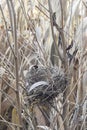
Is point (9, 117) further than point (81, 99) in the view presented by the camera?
Yes

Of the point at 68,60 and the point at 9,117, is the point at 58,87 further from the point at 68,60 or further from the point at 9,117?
the point at 9,117

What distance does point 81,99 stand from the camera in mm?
967

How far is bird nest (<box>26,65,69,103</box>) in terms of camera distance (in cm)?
73

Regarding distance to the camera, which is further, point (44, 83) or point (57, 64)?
point (57, 64)

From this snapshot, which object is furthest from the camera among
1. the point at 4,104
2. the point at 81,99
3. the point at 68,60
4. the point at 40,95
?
the point at 4,104

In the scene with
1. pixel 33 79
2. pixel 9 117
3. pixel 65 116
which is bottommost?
pixel 9 117

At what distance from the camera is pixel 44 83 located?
74 cm

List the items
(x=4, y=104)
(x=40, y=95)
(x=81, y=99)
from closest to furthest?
(x=40, y=95) → (x=81, y=99) → (x=4, y=104)

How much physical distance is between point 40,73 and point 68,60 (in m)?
0.10

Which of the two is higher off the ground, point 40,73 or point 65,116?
point 40,73

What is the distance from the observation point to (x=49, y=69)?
790mm

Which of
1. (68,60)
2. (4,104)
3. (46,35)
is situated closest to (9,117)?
(4,104)

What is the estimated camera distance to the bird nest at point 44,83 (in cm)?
73

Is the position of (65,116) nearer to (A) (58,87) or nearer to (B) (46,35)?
(A) (58,87)
